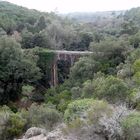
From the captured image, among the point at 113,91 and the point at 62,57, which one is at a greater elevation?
the point at 113,91

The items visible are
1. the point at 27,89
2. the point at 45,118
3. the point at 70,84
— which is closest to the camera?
the point at 45,118

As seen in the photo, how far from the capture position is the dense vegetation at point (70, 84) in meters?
11.4

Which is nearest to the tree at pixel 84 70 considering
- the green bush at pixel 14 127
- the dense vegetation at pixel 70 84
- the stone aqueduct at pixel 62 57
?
the dense vegetation at pixel 70 84

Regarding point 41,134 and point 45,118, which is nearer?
point 41,134

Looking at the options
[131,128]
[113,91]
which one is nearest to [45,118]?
[113,91]

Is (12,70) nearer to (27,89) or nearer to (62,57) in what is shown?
(27,89)

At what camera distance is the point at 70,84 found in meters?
27.5


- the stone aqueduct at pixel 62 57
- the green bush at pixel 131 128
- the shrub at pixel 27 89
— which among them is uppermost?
the green bush at pixel 131 128

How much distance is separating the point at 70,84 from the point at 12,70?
15.0ft

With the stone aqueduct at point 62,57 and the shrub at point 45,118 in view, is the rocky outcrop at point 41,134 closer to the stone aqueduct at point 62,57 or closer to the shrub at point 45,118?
the shrub at point 45,118

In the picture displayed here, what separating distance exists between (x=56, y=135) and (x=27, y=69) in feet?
55.7

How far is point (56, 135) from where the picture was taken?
12594mm

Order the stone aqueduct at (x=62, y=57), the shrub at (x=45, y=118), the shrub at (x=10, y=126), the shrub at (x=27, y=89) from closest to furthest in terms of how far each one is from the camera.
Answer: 1. the shrub at (x=10, y=126)
2. the shrub at (x=45, y=118)
3. the shrub at (x=27, y=89)
4. the stone aqueduct at (x=62, y=57)

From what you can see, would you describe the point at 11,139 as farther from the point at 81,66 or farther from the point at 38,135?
the point at 81,66
